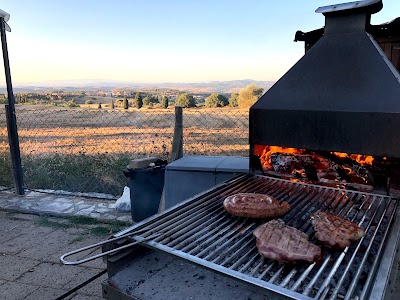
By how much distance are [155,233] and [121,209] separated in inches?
145

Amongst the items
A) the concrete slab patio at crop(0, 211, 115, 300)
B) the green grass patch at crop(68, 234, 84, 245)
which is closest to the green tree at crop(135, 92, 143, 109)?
the concrete slab patio at crop(0, 211, 115, 300)

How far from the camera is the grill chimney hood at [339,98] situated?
113 inches

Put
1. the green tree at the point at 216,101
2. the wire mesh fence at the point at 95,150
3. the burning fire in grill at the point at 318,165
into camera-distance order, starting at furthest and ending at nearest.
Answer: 1. the green tree at the point at 216,101
2. the wire mesh fence at the point at 95,150
3. the burning fire in grill at the point at 318,165

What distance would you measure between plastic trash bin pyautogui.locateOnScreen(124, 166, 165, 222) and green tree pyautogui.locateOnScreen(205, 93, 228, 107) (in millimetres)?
19883

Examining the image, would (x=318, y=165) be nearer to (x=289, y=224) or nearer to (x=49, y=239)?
(x=289, y=224)

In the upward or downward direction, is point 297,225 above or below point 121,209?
above

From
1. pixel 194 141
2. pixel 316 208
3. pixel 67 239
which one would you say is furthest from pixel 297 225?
pixel 194 141

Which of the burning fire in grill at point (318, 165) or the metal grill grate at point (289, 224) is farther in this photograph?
the burning fire in grill at point (318, 165)

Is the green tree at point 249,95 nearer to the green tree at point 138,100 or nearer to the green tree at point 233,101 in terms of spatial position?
the green tree at point 233,101

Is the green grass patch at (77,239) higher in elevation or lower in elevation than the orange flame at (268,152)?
lower

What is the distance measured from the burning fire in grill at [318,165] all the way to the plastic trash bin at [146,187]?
5.86 feet

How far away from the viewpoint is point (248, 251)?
2.00 metres

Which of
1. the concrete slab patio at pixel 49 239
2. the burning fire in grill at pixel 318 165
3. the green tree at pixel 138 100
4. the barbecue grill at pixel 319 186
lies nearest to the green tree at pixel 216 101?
the green tree at pixel 138 100

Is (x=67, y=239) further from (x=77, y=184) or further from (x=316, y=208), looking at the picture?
(x=316, y=208)
